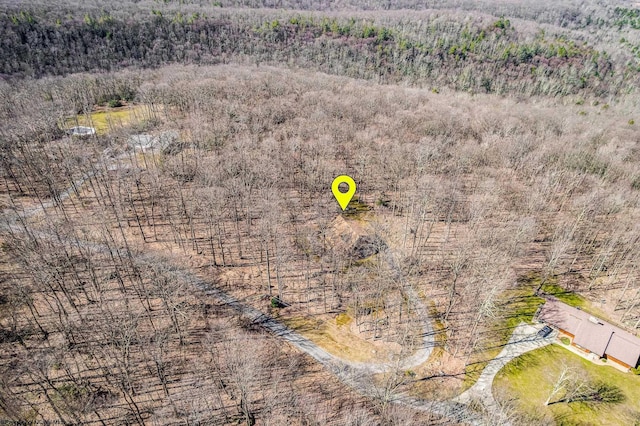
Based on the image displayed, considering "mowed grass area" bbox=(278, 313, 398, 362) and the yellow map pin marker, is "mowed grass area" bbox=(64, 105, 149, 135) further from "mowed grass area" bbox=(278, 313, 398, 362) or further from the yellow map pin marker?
"mowed grass area" bbox=(278, 313, 398, 362)

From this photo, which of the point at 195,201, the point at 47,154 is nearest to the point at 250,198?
the point at 195,201

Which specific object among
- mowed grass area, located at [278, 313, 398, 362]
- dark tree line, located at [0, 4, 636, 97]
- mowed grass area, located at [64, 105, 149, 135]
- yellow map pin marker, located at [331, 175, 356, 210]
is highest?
dark tree line, located at [0, 4, 636, 97]

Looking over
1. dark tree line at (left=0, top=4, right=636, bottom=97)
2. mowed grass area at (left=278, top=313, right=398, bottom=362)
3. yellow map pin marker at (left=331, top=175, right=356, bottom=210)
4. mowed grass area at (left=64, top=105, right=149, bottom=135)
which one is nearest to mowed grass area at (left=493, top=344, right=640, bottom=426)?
mowed grass area at (left=278, top=313, right=398, bottom=362)

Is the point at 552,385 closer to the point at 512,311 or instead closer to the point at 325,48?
the point at 512,311

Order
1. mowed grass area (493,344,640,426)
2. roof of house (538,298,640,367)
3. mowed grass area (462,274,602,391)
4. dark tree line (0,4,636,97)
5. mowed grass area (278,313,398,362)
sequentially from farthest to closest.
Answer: dark tree line (0,4,636,97) → mowed grass area (278,313,398,362) → mowed grass area (462,274,602,391) → roof of house (538,298,640,367) → mowed grass area (493,344,640,426)

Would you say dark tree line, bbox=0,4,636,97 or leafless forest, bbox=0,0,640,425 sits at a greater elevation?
dark tree line, bbox=0,4,636,97

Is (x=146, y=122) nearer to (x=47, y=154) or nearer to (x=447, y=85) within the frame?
(x=47, y=154)

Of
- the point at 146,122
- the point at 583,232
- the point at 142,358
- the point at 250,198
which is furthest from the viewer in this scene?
the point at 146,122
